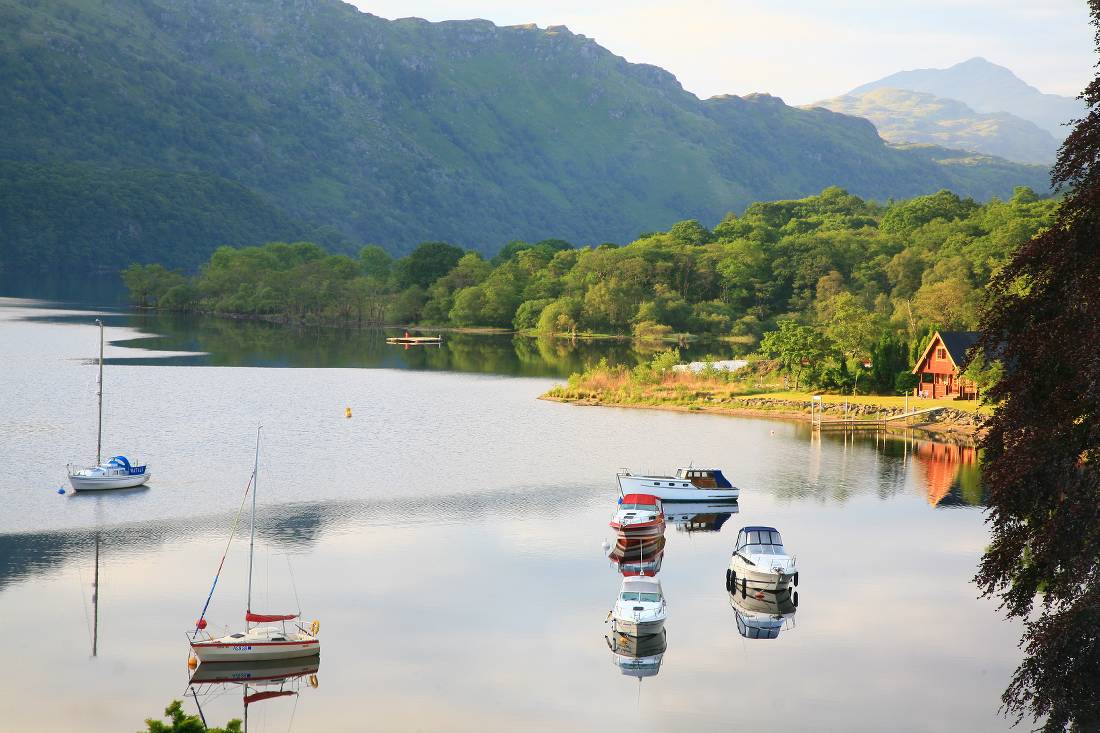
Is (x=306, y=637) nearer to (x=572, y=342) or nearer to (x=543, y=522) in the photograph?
(x=543, y=522)

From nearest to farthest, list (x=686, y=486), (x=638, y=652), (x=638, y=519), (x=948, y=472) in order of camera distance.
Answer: (x=638, y=652)
(x=638, y=519)
(x=686, y=486)
(x=948, y=472)

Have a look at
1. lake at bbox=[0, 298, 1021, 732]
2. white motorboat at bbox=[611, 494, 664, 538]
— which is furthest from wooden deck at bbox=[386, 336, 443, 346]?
white motorboat at bbox=[611, 494, 664, 538]

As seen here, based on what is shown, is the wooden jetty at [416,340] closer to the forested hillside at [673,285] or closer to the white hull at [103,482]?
the forested hillside at [673,285]

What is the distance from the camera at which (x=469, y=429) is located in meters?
74.3

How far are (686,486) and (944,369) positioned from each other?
3509 cm

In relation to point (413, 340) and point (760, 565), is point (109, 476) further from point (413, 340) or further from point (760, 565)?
point (413, 340)

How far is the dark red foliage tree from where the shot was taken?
20094mm

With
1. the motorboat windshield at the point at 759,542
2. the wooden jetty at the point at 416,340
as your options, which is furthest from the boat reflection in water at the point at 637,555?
the wooden jetty at the point at 416,340

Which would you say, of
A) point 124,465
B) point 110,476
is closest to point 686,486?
point 124,465

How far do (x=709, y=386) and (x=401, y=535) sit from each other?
46.8m

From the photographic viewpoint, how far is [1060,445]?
20453 mm

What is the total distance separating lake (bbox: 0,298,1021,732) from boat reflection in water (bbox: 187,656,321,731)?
191 mm

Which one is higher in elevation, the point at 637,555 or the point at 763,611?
the point at 637,555

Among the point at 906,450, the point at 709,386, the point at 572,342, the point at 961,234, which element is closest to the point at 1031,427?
the point at 906,450
